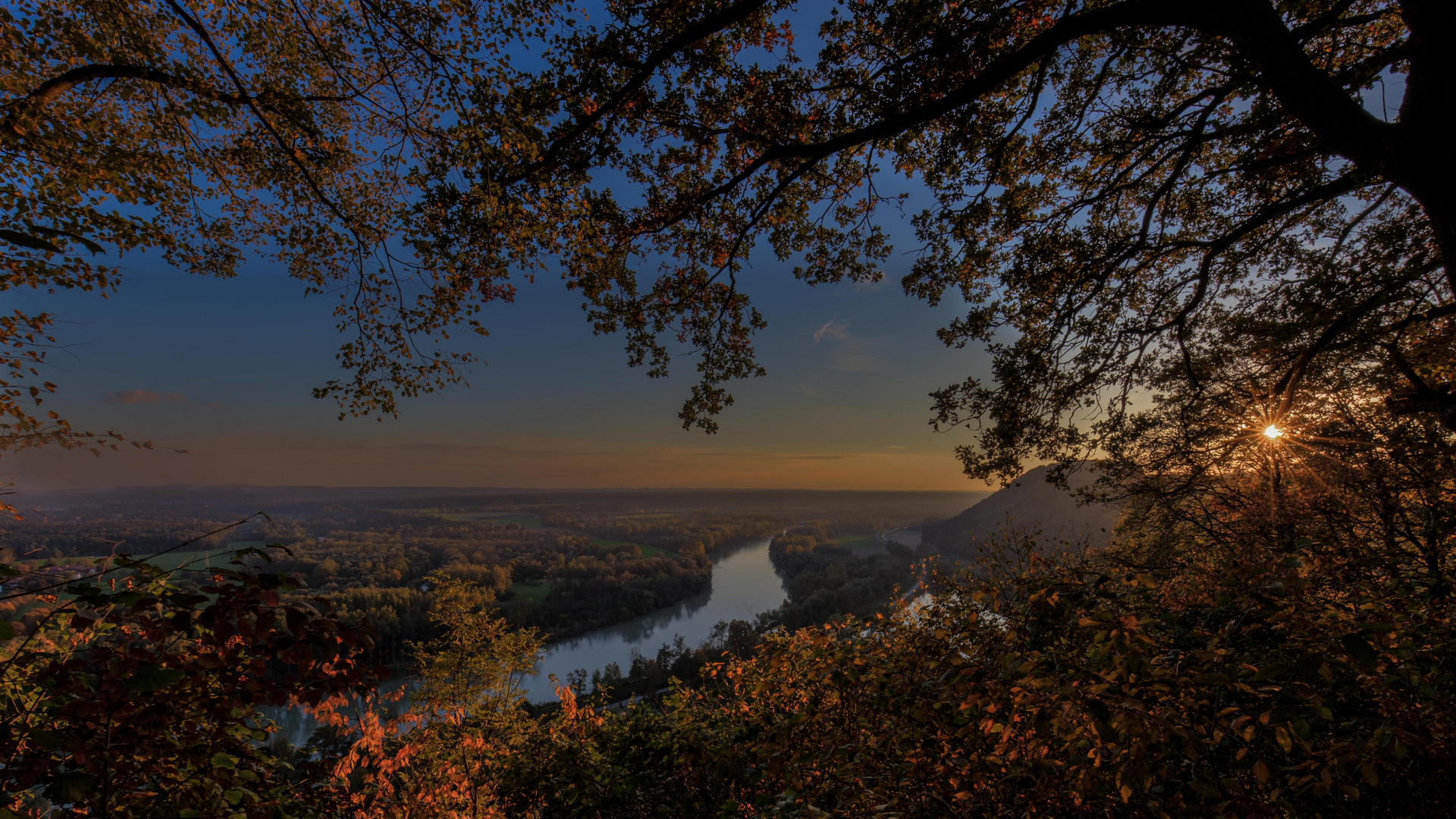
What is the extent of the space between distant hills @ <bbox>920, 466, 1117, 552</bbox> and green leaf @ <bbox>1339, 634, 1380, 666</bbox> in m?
16.2

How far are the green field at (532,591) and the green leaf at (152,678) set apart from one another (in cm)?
4718

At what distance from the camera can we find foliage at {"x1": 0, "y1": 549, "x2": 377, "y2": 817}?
1.56 meters

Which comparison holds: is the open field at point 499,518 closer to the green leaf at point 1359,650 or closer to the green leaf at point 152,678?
the green leaf at point 152,678

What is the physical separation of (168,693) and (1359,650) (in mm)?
4285

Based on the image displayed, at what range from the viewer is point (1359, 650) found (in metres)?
1.37

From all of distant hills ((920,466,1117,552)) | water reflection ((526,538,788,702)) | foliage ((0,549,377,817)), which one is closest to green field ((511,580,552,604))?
water reflection ((526,538,788,702))

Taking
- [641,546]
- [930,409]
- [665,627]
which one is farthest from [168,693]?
[641,546]

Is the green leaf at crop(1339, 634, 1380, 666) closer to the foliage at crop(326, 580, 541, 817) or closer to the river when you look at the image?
the foliage at crop(326, 580, 541, 817)

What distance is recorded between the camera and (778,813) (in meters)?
2.46

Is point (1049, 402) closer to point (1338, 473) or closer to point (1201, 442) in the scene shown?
point (1201, 442)

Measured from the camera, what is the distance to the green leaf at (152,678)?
1394 millimetres

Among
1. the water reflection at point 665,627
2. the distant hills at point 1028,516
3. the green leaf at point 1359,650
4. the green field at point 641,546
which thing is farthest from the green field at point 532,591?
the green leaf at point 1359,650

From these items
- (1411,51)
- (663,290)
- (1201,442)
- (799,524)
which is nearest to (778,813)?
(663,290)

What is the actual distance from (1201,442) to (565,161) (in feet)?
30.5
